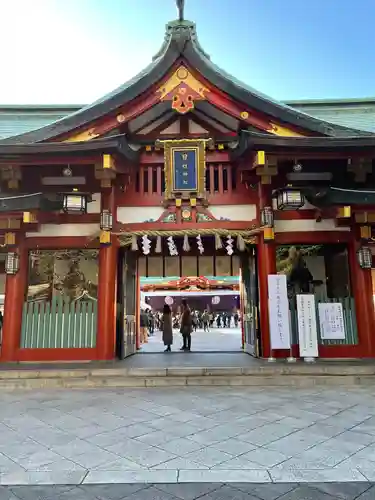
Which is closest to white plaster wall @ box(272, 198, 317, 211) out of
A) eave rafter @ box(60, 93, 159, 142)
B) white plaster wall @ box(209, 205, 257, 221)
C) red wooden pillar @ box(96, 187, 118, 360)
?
white plaster wall @ box(209, 205, 257, 221)

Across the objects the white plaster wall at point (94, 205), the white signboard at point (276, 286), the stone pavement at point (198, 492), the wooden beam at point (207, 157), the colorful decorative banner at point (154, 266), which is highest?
the wooden beam at point (207, 157)

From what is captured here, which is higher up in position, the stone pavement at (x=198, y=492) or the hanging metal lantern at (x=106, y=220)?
the hanging metal lantern at (x=106, y=220)

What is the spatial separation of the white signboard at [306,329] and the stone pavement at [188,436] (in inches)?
62.2

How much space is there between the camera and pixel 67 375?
7672 mm

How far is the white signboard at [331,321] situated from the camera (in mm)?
8961

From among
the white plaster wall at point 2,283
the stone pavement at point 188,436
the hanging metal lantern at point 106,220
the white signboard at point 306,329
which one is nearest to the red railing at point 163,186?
the hanging metal lantern at point 106,220

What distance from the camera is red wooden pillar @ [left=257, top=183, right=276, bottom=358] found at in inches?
362

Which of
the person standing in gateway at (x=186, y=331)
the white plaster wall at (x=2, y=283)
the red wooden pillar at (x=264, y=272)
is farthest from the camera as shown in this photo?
the person standing in gateway at (x=186, y=331)

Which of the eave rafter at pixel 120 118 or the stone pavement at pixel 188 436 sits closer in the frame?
the stone pavement at pixel 188 436

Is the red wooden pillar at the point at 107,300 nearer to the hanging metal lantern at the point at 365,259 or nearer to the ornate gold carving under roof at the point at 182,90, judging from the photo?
the ornate gold carving under roof at the point at 182,90

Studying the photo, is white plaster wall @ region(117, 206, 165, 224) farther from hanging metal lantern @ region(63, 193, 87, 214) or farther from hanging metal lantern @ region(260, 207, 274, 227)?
hanging metal lantern @ region(260, 207, 274, 227)

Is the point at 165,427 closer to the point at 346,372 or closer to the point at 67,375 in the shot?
the point at 67,375

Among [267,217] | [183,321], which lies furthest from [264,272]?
[183,321]

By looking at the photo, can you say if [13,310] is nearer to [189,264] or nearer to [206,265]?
[189,264]
